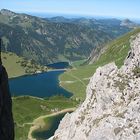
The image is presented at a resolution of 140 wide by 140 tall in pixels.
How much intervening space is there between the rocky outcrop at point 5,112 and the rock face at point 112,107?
A: 2011 cm

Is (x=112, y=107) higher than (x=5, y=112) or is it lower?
lower

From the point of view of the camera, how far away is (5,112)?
39.5 meters

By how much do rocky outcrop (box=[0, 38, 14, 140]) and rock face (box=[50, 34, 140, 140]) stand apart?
66.0 feet

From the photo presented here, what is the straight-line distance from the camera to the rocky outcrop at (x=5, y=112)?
38.2m

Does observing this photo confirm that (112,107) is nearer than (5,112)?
No

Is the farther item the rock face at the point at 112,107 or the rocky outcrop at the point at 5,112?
the rock face at the point at 112,107

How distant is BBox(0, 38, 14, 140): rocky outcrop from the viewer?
125ft

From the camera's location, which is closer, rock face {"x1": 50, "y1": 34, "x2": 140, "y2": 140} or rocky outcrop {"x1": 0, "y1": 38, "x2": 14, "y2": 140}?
rocky outcrop {"x1": 0, "y1": 38, "x2": 14, "y2": 140}

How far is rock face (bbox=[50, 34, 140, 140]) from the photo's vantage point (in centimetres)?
5628

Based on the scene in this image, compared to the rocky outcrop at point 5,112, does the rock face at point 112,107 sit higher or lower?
lower

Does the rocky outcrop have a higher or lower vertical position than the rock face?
higher

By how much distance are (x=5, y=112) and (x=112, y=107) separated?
1226 inches

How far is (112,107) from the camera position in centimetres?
6712

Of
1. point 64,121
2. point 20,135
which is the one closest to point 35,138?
point 20,135
